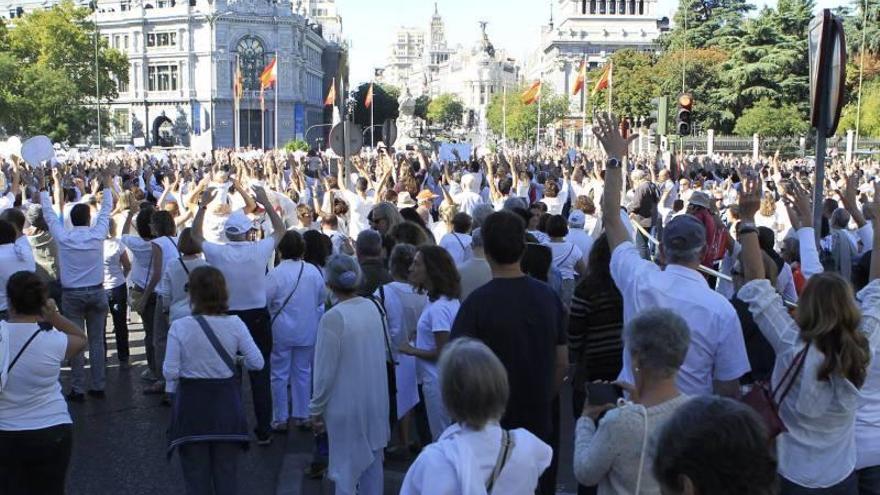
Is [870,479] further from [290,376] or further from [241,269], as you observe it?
[290,376]

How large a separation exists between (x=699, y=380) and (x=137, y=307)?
21.6ft

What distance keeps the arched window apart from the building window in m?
7.45

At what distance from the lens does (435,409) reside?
6.47m

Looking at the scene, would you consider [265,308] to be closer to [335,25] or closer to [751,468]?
[751,468]

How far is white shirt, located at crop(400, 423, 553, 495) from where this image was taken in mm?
3445

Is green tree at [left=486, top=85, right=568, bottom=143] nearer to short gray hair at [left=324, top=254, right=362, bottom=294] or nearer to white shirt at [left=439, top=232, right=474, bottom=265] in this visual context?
white shirt at [left=439, top=232, right=474, bottom=265]

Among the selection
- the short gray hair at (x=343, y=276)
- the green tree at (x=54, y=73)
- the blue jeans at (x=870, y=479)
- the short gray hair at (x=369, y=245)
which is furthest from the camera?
the green tree at (x=54, y=73)

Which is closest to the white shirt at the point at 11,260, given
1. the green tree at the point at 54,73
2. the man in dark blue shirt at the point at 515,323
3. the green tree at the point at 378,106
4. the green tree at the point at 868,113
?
the man in dark blue shirt at the point at 515,323

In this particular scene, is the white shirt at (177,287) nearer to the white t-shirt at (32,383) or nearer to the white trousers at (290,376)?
the white trousers at (290,376)

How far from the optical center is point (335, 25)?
592 ft

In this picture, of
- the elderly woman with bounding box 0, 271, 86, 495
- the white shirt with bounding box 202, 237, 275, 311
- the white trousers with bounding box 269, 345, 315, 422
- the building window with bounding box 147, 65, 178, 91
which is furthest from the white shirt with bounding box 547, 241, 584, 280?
the building window with bounding box 147, 65, 178, 91

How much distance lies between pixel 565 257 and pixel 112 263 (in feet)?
15.5

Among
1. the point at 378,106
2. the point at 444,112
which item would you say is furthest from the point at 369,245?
the point at 444,112

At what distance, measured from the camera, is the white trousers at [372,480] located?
19.0 ft
